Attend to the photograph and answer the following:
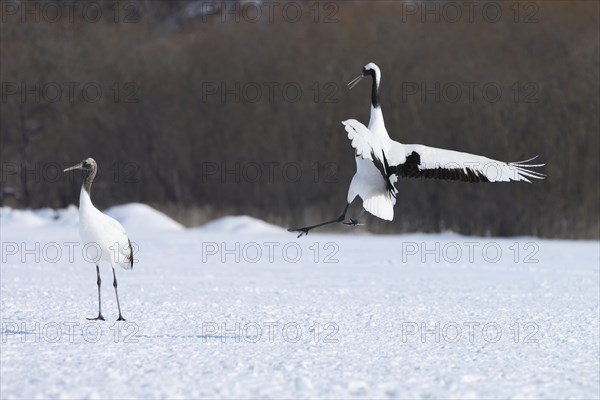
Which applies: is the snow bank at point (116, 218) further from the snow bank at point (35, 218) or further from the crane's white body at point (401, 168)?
the crane's white body at point (401, 168)

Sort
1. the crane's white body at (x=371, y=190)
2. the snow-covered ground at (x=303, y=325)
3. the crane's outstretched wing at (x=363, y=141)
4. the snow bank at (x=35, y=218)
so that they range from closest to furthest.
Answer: the snow-covered ground at (x=303, y=325) < the crane's outstretched wing at (x=363, y=141) < the crane's white body at (x=371, y=190) < the snow bank at (x=35, y=218)

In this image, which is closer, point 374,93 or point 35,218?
point 374,93

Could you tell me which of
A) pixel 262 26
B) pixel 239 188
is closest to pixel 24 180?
pixel 239 188

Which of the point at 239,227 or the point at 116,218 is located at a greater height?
the point at 116,218

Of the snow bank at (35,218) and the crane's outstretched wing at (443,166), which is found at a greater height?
the crane's outstretched wing at (443,166)

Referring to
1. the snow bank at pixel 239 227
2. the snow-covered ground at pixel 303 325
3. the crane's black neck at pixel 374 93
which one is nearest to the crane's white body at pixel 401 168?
the crane's black neck at pixel 374 93

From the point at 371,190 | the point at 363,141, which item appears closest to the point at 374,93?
the point at 371,190

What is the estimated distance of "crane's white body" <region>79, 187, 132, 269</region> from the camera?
8148 millimetres

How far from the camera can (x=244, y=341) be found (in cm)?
725

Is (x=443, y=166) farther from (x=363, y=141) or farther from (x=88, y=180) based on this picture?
(x=88, y=180)

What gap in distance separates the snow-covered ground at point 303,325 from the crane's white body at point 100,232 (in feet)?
0.67

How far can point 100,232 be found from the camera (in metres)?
8.19

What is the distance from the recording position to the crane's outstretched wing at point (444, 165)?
664 centimetres

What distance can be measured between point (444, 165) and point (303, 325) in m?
2.02
